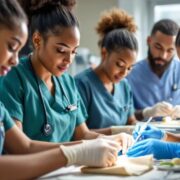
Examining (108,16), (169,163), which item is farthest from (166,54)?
(169,163)

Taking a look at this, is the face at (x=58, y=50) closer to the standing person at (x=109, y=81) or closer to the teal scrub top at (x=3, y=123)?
the teal scrub top at (x=3, y=123)

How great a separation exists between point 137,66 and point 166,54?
204 millimetres

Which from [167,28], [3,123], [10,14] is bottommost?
A: [3,123]

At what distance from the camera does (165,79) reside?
8.54 feet

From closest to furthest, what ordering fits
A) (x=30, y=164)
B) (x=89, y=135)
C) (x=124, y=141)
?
(x=30, y=164) < (x=124, y=141) < (x=89, y=135)

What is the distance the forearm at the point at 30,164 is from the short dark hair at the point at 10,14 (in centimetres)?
37

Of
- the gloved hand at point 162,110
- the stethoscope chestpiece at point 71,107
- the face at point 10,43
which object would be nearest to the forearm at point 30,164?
the face at point 10,43

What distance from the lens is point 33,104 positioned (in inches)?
59.2

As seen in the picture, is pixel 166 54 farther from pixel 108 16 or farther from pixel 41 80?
pixel 41 80

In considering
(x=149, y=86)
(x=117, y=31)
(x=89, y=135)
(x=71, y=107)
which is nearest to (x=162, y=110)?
(x=149, y=86)

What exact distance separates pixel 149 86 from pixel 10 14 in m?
1.60

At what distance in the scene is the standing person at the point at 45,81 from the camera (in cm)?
148

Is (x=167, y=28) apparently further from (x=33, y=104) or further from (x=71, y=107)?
(x=33, y=104)

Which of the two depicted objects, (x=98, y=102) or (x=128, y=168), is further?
(x=98, y=102)
